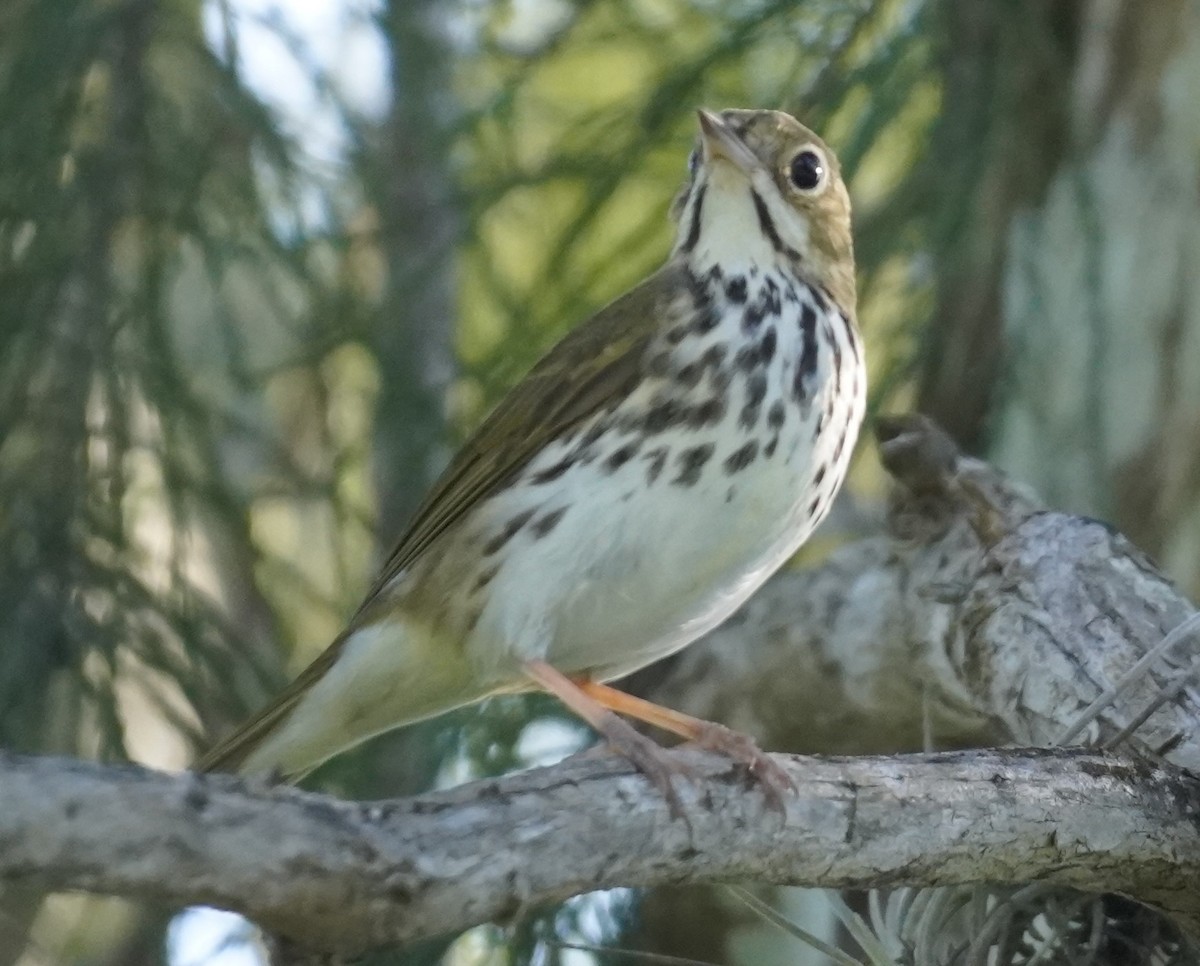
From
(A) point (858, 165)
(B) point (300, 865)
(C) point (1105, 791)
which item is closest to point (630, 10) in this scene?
(A) point (858, 165)

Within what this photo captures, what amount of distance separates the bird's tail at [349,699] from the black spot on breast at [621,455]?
0.48 m

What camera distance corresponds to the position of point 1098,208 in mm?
4398

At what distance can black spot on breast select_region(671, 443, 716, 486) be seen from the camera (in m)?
3.26

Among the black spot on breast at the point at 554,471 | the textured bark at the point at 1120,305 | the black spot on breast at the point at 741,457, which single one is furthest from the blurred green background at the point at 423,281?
the black spot on breast at the point at 741,457

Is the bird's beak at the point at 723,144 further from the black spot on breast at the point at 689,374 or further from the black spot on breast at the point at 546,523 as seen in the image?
the black spot on breast at the point at 546,523

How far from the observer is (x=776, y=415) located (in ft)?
10.9

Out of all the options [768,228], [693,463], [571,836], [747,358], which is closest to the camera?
[571,836]

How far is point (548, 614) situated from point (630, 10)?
186 cm

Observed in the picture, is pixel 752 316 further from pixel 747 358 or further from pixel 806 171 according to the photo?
pixel 806 171

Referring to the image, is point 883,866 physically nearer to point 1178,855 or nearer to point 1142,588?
point 1178,855

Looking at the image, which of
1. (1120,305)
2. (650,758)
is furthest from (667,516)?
(1120,305)

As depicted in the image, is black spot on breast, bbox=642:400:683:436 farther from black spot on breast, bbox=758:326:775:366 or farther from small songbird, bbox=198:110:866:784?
black spot on breast, bbox=758:326:775:366

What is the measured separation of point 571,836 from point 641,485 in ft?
3.45

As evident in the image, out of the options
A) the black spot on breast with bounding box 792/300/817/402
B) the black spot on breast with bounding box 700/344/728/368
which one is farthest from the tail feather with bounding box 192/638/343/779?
the black spot on breast with bounding box 792/300/817/402
